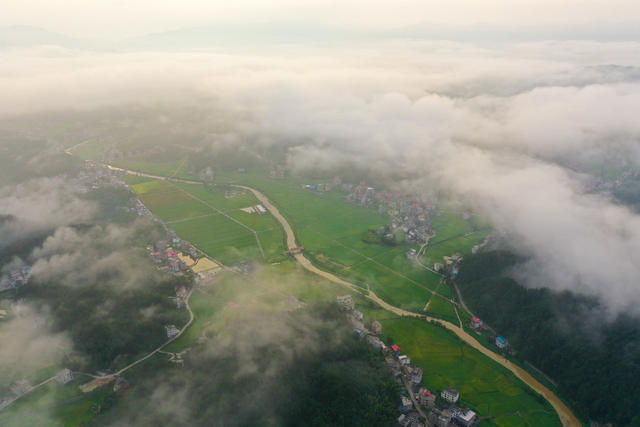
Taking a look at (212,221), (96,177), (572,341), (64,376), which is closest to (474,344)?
(572,341)

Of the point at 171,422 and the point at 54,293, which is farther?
the point at 54,293

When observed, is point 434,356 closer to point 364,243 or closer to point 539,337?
point 539,337

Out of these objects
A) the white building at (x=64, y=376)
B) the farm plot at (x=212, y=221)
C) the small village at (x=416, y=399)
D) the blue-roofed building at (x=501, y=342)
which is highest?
the white building at (x=64, y=376)

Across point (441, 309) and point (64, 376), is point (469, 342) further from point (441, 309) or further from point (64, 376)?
point (64, 376)

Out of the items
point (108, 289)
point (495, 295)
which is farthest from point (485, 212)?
point (108, 289)

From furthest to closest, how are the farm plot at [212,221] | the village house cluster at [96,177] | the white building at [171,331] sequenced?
the village house cluster at [96,177]
the farm plot at [212,221]
the white building at [171,331]

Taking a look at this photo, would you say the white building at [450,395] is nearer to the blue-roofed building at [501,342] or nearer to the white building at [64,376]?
the blue-roofed building at [501,342]

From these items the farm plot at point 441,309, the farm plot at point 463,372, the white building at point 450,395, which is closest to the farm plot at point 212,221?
the farm plot at point 441,309

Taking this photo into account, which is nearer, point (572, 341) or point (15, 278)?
point (572, 341)

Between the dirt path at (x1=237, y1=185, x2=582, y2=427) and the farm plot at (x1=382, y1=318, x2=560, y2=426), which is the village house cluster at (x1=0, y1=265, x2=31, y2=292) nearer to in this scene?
the dirt path at (x1=237, y1=185, x2=582, y2=427)
